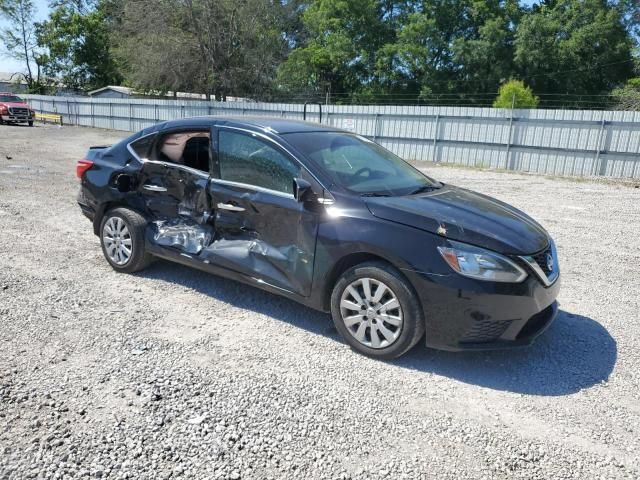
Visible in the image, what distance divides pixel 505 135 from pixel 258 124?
1415 centimetres

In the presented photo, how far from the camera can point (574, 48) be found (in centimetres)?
3509

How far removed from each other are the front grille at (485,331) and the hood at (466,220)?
0.46 meters

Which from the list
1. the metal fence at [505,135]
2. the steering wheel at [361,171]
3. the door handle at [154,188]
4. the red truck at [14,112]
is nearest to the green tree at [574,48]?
the metal fence at [505,135]

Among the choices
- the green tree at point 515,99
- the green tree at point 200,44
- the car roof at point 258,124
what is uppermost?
the green tree at point 200,44

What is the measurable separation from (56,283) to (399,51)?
117 feet

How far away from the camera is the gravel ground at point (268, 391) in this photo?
2607 mm

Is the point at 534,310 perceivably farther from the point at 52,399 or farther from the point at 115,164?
the point at 115,164

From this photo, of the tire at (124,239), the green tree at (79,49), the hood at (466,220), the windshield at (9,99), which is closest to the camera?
the hood at (466,220)

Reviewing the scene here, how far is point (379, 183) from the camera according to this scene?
412 centimetres

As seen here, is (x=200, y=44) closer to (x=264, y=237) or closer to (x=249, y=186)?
(x=249, y=186)

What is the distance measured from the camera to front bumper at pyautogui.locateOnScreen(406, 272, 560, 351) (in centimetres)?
325

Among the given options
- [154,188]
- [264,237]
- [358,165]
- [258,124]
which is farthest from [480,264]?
[154,188]

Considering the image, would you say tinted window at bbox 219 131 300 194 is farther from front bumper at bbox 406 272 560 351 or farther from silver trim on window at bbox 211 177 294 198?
front bumper at bbox 406 272 560 351

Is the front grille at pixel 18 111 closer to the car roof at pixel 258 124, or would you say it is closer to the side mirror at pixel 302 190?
the car roof at pixel 258 124
